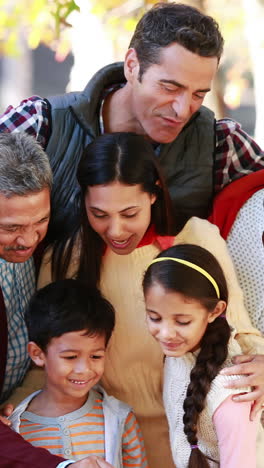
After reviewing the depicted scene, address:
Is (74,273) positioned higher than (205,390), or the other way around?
(74,273)

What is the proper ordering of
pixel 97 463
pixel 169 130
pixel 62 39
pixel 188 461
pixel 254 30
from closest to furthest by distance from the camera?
pixel 97 463 < pixel 188 461 < pixel 169 130 < pixel 254 30 < pixel 62 39

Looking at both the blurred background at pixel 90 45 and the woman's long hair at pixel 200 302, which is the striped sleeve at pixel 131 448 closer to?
the woman's long hair at pixel 200 302

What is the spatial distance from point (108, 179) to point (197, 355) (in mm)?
532

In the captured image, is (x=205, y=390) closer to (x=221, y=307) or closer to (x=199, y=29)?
(x=221, y=307)

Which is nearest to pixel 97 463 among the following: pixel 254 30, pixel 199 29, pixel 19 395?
pixel 19 395

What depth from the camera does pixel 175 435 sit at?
8.07 ft

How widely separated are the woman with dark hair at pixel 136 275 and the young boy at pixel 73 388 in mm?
101

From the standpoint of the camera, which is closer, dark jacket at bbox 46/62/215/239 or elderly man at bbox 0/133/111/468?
elderly man at bbox 0/133/111/468

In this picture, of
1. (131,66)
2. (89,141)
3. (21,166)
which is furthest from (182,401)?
(131,66)

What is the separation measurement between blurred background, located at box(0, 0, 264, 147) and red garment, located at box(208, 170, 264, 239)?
1040 mm

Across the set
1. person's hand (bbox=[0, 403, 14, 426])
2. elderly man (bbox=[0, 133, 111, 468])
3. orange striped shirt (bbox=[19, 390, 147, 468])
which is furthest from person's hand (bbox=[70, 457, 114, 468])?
person's hand (bbox=[0, 403, 14, 426])

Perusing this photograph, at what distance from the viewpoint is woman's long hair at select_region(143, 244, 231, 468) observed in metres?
2.38

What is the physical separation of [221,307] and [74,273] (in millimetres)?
489

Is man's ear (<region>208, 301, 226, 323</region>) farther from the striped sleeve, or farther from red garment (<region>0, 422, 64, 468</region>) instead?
red garment (<region>0, 422, 64, 468</region>)
